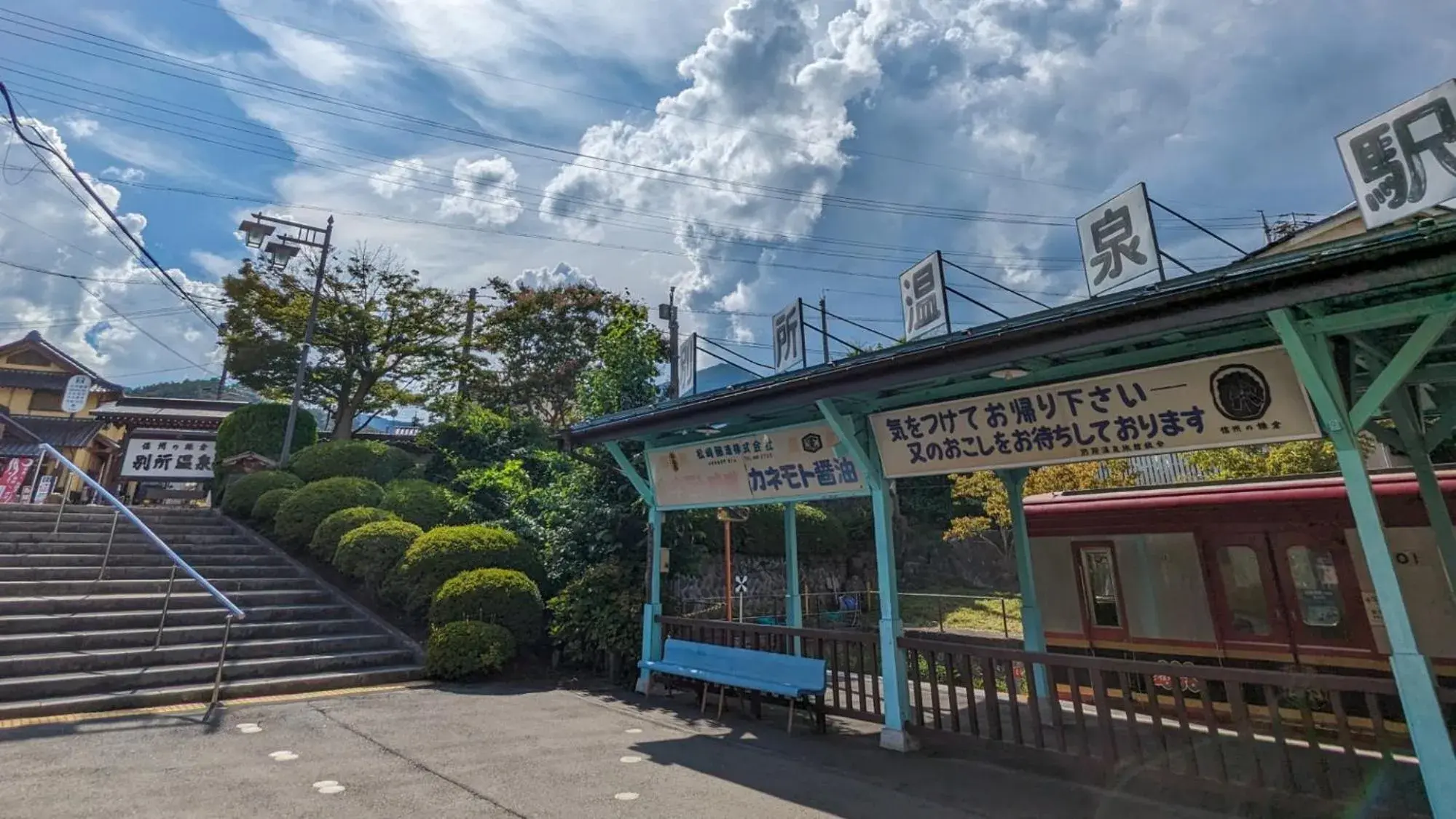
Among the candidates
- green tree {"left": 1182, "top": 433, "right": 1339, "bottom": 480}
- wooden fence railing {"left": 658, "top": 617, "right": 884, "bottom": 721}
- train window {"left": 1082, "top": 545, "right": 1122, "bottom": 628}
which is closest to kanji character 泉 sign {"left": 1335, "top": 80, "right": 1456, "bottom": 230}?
train window {"left": 1082, "top": 545, "right": 1122, "bottom": 628}

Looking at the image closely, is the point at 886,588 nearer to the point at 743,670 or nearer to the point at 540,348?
the point at 743,670

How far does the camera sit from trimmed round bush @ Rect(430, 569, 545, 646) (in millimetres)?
9211

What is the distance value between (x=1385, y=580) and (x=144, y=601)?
1307 cm

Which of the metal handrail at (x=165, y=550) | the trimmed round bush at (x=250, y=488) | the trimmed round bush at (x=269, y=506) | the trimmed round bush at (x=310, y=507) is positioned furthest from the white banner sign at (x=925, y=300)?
the trimmed round bush at (x=250, y=488)

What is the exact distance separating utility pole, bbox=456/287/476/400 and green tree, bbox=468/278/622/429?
36 centimetres

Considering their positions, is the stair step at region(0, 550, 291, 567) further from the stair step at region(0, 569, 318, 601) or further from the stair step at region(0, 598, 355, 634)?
the stair step at region(0, 598, 355, 634)

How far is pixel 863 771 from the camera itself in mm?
5516

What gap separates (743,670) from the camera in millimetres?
7395

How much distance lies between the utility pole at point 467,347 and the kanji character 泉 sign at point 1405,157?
74.3ft

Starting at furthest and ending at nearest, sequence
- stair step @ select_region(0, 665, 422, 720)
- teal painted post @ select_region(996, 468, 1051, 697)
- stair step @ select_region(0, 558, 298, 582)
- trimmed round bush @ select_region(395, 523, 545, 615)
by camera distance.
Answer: trimmed round bush @ select_region(395, 523, 545, 615) → stair step @ select_region(0, 558, 298, 582) → teal painted post @ select_region(996, 468, 1051, 697) → stair step @ select_region(0, 665, 422, 720)

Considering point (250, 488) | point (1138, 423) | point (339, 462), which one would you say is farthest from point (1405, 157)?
point (339, 462)

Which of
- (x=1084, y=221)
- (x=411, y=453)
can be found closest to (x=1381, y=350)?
(x=1084, y=221)

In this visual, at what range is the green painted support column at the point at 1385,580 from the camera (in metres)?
3.74

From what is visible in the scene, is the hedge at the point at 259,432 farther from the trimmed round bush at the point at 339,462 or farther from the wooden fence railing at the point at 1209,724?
the wooden fence railing at the point at 1209,724
